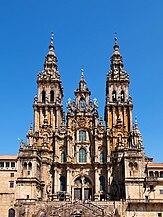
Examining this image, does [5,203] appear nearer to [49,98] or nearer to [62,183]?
[62,183]

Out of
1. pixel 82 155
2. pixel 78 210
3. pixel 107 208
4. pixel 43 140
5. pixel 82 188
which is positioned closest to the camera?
pixel 78 210

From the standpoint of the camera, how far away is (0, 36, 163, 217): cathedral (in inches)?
2461

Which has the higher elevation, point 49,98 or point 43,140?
point 49,98

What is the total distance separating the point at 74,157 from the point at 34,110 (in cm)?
1365

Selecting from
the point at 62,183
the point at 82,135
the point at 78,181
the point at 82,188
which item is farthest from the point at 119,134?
the point at 62,183

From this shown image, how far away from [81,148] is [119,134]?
8.57 metres

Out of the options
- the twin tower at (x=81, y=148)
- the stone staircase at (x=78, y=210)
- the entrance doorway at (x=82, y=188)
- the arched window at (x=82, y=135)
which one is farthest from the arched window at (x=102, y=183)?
the stone staircase at (x=78, y=210)

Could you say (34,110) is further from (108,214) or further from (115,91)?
(108,214)

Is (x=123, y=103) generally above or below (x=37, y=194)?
above

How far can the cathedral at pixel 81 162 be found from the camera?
205 ft

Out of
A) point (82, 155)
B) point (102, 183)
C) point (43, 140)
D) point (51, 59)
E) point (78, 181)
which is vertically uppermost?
point (51, 59)

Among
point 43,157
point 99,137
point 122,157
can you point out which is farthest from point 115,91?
point 43,157

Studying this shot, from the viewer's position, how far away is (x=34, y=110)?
257 ft

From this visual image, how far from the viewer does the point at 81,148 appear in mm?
75500
